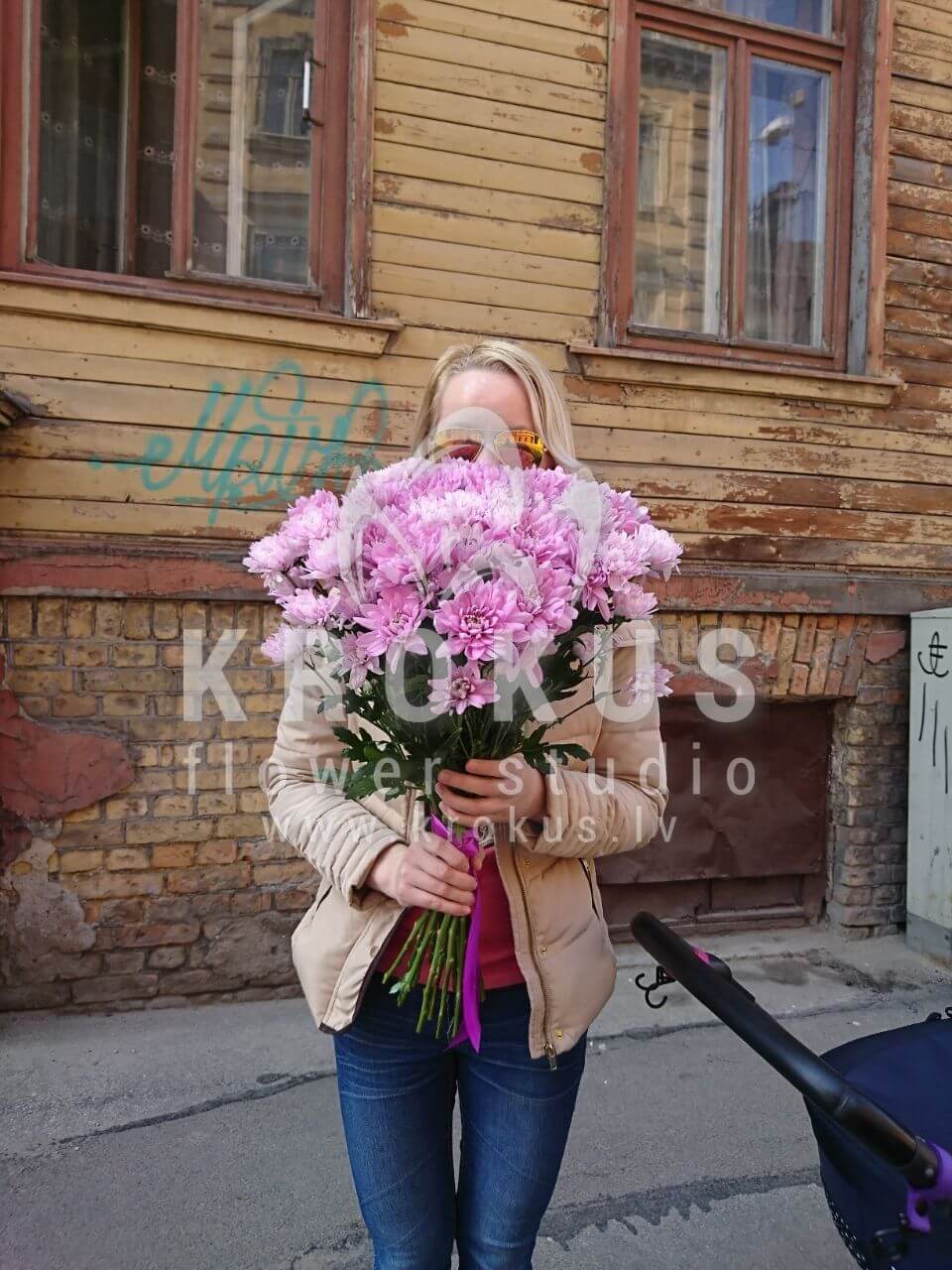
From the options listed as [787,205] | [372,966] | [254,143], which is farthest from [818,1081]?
[787,205]

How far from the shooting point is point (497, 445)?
5.03 ft

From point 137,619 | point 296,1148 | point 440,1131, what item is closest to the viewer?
point 440,1131

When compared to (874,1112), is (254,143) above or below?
above

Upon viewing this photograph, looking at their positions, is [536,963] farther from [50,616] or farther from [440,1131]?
[50,616]

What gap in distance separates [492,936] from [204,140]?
385 centimetres

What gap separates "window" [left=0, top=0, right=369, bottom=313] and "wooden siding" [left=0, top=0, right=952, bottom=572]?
0.25 meters

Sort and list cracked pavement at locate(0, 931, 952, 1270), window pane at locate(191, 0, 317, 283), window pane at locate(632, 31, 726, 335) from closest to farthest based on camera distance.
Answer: cracked pavement at locate(0, 931, 952, 1270) < window pane at locate(191, 0, 317, 283) < window pane at locate(632, 31, 726, 335)

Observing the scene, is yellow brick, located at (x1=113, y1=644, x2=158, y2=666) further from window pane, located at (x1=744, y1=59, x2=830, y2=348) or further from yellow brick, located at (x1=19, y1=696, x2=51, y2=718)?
window pane, located at (x1=744, y1=59, x2=830, y2=348)

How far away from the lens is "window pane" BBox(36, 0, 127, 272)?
12.3 ft

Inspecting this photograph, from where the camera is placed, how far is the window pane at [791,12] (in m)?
4.72

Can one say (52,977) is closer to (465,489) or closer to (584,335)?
(465,489)

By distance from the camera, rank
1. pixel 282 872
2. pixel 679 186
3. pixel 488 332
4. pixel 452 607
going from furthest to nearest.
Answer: pixel 679 186, pixel 488 332, pixel 282 872, pixel 452 607

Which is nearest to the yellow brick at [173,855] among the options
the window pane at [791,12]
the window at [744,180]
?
the window at [744,180]

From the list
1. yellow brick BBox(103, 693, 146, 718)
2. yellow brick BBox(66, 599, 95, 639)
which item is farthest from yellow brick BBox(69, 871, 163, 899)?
yellow brick BBox(66, 599, 95, 639)
